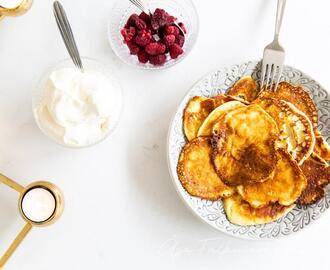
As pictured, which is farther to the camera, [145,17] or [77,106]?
[145,17]

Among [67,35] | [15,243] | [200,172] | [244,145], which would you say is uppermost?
[67,35]

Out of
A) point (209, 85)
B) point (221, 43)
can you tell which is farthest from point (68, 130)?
point (221, 43)

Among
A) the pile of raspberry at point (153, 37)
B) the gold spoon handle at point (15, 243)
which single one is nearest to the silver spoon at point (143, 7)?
the pile of raspberry at point (153, 37)

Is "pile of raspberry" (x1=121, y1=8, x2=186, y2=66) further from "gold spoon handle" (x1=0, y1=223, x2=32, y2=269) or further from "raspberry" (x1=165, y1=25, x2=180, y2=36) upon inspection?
"gold spoon handle" (x1=0, y1=223, x2=32, y2=269)

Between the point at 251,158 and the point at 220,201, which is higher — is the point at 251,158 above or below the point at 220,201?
above

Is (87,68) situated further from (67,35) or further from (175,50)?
(175,50)

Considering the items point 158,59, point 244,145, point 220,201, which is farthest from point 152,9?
point 220,201

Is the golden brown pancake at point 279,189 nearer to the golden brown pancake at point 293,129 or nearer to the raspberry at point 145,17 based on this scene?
the golden brown pancake at point 293,129

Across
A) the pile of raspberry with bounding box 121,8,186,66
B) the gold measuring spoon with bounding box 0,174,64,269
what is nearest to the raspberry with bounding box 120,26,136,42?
the pile of raspberry with bounding box 121,8,186,66
